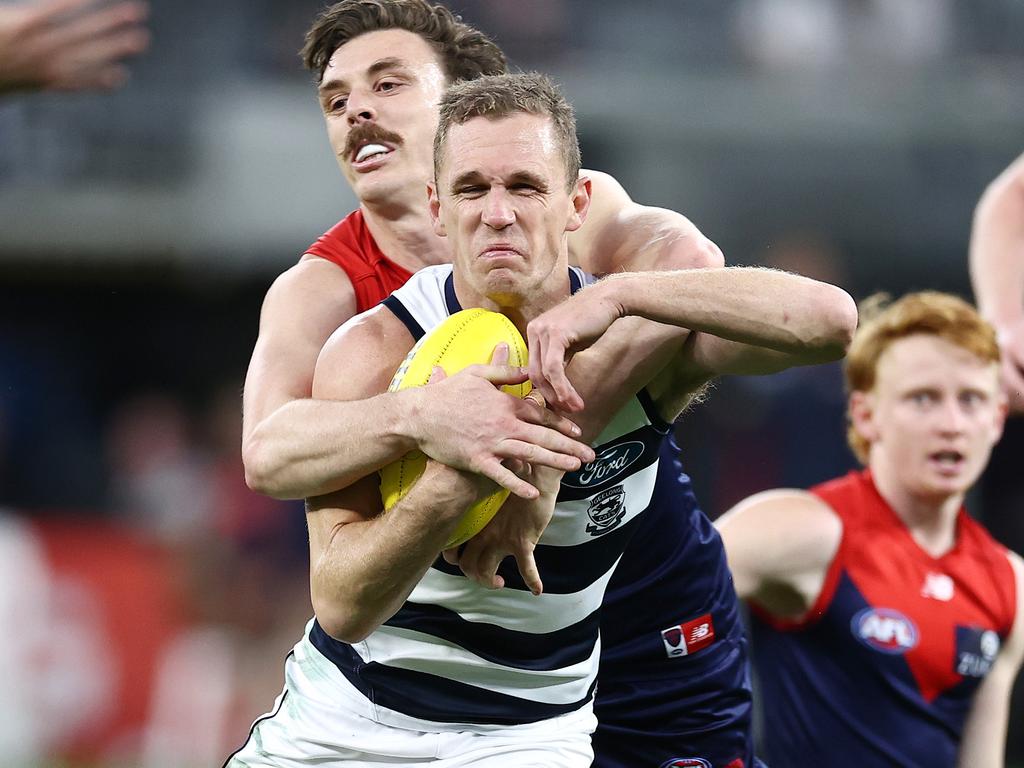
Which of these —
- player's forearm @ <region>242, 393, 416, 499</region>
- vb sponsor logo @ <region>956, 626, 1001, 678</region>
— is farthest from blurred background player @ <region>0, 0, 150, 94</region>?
vb sponsor logo @ <region>956, 626, 1001, 678</region>

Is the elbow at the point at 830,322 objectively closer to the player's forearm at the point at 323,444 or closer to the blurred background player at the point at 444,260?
the blurred background player at the point at 444,260

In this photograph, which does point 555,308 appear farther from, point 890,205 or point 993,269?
point 890,205

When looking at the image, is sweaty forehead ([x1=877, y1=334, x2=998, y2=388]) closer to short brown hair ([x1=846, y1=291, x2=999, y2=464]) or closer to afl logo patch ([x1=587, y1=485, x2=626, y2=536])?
short brown hair ([x1=846, y1=291, x2=999, y2=464])

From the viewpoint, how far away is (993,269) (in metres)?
6.12

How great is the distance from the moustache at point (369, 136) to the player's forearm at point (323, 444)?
1075mm

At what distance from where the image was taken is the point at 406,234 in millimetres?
4438

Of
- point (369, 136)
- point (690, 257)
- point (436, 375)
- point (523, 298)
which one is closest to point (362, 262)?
point (369, 136)

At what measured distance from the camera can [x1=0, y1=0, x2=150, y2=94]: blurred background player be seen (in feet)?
11.7

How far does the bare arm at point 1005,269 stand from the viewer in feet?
18.7

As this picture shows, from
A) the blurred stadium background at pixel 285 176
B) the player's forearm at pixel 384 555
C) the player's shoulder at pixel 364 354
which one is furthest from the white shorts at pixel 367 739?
the blurred stadium background at pixel 285 176

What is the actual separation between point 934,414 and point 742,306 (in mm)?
2228

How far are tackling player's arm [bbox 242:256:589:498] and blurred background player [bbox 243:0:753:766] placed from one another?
0.02 m

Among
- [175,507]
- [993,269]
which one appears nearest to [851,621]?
[993,269]

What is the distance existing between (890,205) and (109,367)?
315 inches
